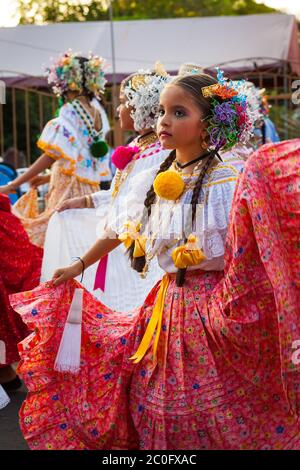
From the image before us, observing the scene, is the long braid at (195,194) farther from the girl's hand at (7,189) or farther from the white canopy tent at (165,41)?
the white canopy tent at (165,41)

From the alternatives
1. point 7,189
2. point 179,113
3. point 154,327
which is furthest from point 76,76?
point 154,327

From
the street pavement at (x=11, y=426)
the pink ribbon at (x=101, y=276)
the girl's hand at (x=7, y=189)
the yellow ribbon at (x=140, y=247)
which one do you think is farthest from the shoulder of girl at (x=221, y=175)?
the girl's hand at (x=7, y=189)

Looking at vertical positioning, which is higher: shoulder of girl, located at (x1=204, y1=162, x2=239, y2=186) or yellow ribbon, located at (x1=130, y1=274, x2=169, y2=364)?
shoulder of girl, located at (x1=204, y1=162, x2=239, y2=186)

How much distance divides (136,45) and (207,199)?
590 inches

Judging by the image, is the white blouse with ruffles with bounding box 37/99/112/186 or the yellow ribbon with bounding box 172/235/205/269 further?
the white blouse with ruffles with bounding box 37/99/112/186

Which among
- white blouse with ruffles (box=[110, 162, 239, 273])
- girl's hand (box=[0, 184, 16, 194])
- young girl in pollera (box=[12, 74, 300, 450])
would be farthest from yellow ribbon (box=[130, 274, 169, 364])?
girl's hand (box=[0, 184, 16, 194])

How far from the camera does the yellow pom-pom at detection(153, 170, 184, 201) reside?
3.26 m

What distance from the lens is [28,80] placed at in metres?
13.8

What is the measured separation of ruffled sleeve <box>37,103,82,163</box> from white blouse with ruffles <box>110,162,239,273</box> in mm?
3040

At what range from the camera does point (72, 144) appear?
6457 mm

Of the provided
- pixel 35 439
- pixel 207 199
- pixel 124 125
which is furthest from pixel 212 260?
pixel 124 125

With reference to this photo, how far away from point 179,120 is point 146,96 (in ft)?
4.47

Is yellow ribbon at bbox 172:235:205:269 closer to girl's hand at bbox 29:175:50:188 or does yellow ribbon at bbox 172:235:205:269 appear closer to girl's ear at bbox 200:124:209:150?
girl's ear at bbox 200:124:209:150

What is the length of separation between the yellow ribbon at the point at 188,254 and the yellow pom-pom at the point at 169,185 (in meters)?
0.20
